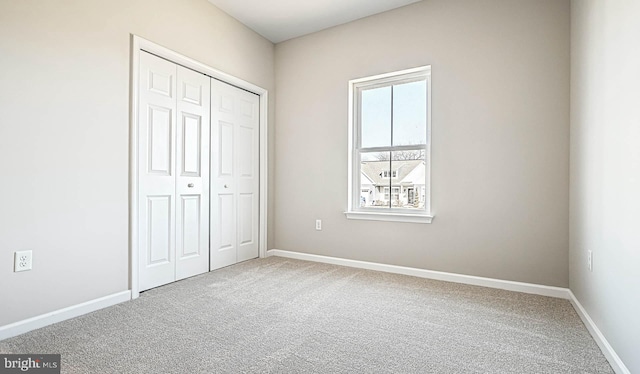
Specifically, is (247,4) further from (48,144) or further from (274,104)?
(48,144)

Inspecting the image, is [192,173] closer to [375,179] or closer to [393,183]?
[375,179]

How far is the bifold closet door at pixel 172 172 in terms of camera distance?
106 inches

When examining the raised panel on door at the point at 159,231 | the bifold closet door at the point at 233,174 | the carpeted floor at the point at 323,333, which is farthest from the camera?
the bifold closet door at the point at 233,174

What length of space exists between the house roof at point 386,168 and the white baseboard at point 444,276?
0.87m

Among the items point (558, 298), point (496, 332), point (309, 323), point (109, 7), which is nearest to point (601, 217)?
point (496, 332)

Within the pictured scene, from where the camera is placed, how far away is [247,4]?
3240 mm

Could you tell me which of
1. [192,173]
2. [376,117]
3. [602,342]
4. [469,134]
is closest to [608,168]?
[602,342]

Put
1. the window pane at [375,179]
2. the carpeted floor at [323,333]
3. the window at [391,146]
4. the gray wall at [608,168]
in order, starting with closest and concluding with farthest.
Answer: the gray wall at [608,168] < the carpeted floor at [323,333] < the window at [391,146] < the window pane at [375,179]

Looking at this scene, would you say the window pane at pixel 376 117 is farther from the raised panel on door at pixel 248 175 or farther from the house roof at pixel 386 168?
the raised panel on door at pixel 248 175

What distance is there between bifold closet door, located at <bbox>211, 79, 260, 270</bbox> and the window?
3.75 ft

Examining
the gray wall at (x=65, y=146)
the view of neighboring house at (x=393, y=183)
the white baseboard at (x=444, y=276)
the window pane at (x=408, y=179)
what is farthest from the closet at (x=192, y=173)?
the window pane at (x=408, y=179)

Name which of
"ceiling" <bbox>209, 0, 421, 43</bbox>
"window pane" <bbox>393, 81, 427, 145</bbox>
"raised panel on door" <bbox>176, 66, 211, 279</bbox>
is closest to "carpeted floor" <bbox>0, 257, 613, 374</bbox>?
"raised panel on door" <bbox>176, 66, 211, 279</bbox>

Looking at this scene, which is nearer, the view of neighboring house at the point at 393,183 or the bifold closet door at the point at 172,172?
the bifold closet door at the point at 172,172

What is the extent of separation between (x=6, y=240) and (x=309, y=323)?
6.00 feet
